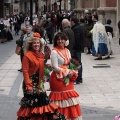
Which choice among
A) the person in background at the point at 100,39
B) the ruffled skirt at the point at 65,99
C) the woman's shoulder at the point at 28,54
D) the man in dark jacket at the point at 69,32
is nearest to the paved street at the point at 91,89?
the person in background at the point at 100,39

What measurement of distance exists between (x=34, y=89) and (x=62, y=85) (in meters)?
0.67

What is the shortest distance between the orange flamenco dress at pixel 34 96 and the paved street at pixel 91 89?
6.49 feet

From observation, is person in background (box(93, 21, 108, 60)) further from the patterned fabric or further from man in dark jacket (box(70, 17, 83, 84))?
man in dark jacket (box(70, 17, 83, 84))

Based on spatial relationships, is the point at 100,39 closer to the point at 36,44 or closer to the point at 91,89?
the point at 91,89

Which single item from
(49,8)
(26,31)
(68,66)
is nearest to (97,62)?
(26,31)

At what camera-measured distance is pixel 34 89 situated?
814 cm

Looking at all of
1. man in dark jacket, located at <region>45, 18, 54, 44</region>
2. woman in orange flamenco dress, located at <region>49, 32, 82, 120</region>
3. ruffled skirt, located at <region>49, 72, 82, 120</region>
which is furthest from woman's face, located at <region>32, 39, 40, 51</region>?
man in dark jacket, located at <region>45, 18, 54, 44</region>

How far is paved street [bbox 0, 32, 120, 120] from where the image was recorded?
10.6 meters

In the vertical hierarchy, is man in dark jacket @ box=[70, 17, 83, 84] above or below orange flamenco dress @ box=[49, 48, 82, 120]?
above

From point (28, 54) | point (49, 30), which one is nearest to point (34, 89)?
point (28, 54)

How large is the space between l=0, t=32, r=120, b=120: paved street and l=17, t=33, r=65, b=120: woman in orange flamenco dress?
1.98m

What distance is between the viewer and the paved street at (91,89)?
1060 centimetres

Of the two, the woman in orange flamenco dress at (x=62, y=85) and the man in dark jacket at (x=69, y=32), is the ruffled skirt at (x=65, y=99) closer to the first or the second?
the woman in orange flamenco dress at (x=62, y=85)

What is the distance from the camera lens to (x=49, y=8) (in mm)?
97188
